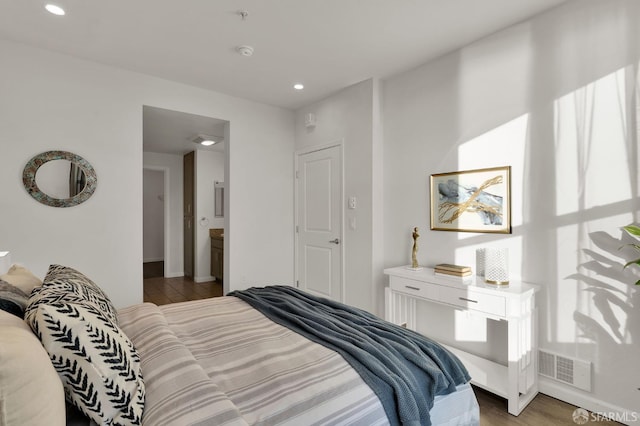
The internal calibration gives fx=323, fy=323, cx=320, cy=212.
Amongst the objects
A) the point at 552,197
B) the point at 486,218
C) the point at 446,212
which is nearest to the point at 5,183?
the point at 446,212

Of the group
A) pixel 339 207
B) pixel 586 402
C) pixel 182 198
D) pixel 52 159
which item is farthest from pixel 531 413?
pixel 182 198

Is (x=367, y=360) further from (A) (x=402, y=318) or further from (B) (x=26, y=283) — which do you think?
(A) (x=402, y=318)

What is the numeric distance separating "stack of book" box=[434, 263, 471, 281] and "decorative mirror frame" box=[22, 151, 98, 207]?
321 centimetres

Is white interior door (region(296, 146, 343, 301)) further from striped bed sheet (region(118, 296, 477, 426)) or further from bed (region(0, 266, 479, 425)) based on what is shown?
striped bed sheet (region(118, 296, 477, 426))

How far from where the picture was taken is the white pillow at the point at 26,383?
2.25 ft

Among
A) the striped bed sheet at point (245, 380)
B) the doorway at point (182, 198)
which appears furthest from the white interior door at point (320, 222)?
the striped bed sheet at point (245, 380)

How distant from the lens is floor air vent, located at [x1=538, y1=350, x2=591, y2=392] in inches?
82.7

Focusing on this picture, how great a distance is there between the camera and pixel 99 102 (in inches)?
121

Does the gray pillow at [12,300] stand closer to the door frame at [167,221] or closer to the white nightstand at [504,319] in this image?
the white nightstand at [504,319]

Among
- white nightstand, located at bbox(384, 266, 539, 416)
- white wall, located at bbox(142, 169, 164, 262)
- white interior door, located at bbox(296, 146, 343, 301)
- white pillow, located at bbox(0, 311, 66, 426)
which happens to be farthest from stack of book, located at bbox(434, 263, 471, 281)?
white wall, located at bbox(142, 169, 164, 262)

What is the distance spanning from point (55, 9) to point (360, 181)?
2821 millimetres

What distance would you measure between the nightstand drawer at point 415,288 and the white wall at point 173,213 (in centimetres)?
486

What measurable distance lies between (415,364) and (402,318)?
1.73 meters

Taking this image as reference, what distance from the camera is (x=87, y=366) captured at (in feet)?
3.01
